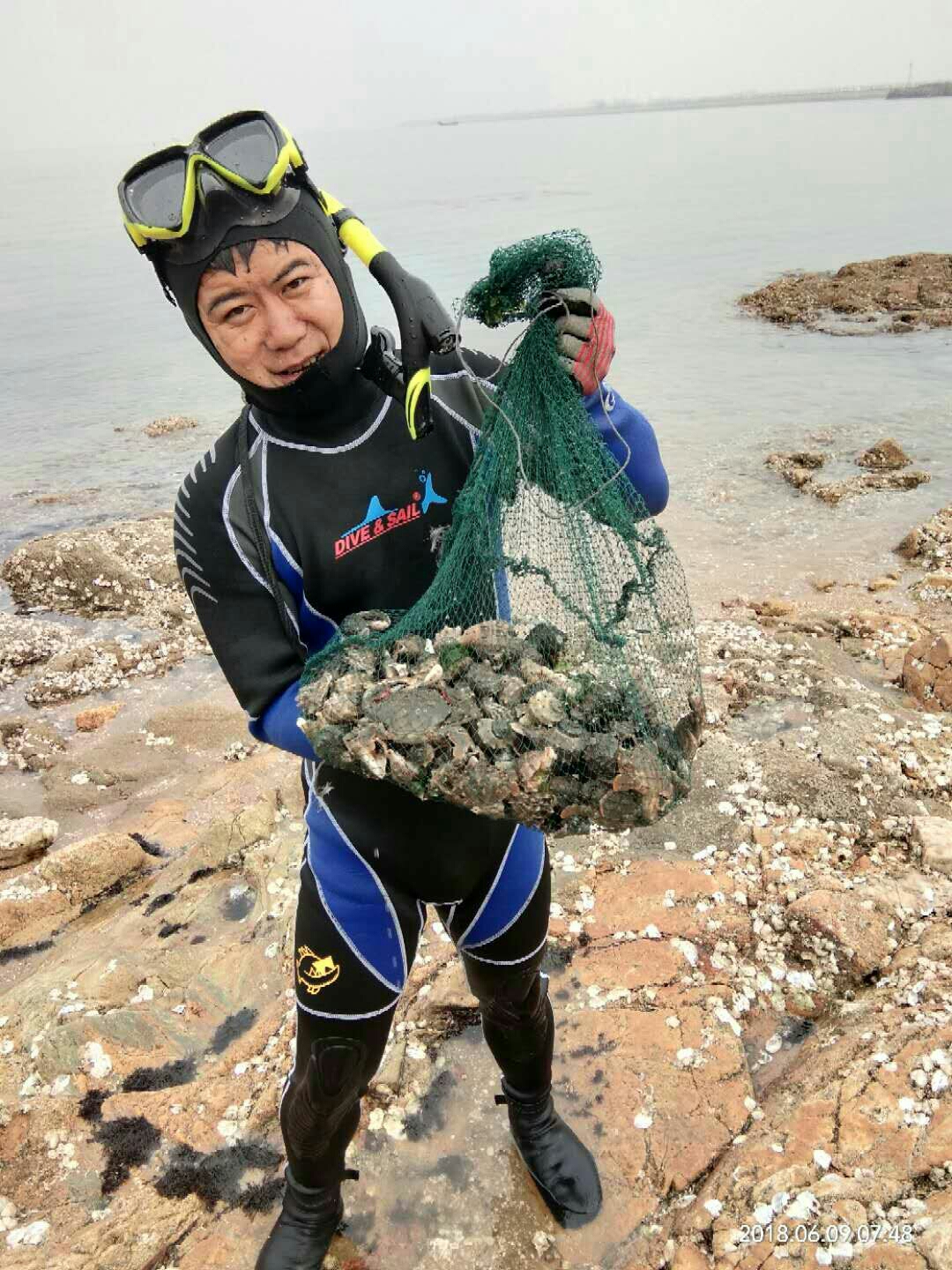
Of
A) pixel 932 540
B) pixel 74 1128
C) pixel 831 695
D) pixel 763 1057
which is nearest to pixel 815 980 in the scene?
pixel 763 1057

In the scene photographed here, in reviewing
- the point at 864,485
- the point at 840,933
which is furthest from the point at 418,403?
the point at 864,485

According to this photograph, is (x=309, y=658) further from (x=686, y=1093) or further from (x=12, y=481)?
(x=12, y=481)

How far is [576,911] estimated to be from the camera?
11.8ft

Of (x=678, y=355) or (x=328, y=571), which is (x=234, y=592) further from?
(x=678, y=355)

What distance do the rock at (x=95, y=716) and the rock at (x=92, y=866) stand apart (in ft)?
6.34

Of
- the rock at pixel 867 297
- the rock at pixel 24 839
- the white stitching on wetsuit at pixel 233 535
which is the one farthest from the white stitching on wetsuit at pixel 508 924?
the rock at pixel 867 297

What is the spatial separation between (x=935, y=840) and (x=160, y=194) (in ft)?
12.1

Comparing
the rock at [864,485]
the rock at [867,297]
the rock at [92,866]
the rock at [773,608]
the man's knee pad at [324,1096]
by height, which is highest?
the man's knee pad at [324,1096]

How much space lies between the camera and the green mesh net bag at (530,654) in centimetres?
187

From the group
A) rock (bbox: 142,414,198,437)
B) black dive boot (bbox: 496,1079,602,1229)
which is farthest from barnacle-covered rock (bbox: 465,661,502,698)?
rock (bbox: 142,414,198,437)

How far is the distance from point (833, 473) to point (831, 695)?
6366 mm

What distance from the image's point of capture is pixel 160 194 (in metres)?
1.97

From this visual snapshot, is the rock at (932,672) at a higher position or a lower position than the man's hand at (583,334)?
lower

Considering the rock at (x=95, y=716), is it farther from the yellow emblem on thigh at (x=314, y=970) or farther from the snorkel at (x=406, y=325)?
the snorkel at (x=406, y=325)
